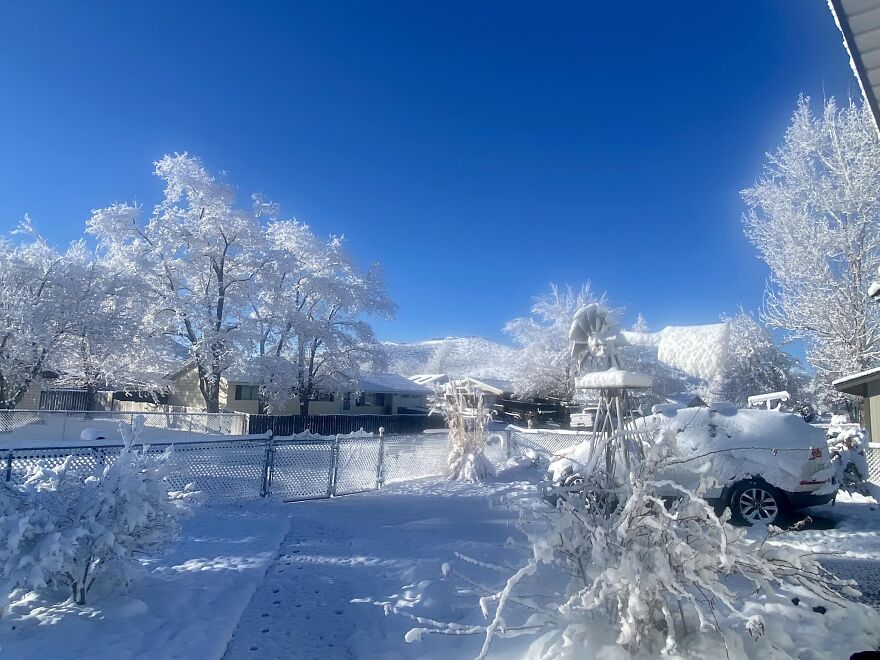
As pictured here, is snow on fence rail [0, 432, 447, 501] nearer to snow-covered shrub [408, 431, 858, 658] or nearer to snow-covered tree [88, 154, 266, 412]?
snow-covered shrub [408, 431, 858, 658]

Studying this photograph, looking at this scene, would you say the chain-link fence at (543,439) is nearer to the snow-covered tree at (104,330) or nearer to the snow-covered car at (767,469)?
the snow-covered car at (767,469)

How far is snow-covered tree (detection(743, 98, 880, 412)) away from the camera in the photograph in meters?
15.8

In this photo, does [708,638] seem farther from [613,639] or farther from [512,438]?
[512,438]

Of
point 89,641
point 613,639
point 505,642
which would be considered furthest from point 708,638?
point 89,641

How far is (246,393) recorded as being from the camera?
27.9 m

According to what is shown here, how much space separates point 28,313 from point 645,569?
2144 centimetres

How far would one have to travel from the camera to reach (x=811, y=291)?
17.1m

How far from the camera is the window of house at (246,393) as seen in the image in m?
27.5

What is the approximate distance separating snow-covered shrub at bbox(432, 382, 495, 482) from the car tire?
5076mm

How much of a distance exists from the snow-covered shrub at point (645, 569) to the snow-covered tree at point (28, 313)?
20.7 metres

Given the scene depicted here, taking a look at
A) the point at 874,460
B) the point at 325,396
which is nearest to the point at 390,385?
the point at 325,396

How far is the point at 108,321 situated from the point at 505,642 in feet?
69.0

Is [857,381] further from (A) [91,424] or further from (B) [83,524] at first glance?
(A) [91,424]

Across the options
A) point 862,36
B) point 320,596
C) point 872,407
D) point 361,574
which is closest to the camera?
point 862,36
